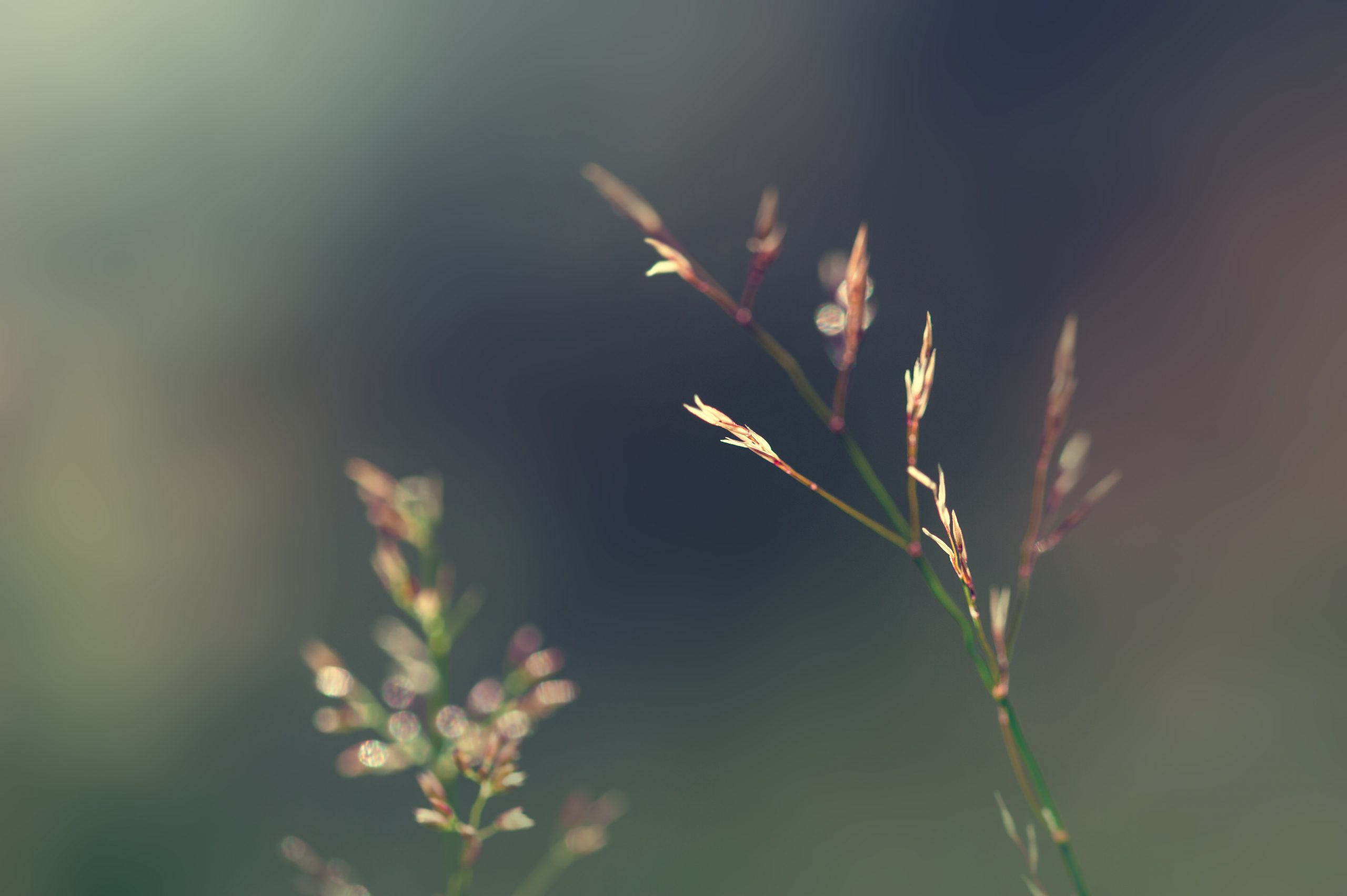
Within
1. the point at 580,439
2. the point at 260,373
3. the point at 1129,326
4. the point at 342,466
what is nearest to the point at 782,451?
the point at 580,439

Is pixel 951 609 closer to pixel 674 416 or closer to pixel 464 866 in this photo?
pixel 464 866

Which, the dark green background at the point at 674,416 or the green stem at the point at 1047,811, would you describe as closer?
the green stem at the point at 1047,811

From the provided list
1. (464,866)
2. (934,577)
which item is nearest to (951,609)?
(934,577)

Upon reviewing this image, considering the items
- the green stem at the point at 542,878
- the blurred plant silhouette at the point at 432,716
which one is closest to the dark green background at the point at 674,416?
the green stem at the point at 542,878

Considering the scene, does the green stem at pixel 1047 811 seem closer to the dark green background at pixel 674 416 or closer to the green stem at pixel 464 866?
the green stem at pixel 464 866

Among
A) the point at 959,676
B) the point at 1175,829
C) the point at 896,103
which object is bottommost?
the point at 1175,829

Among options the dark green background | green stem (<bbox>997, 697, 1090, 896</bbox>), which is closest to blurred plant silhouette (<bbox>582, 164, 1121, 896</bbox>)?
green stem (<bbox>997, 697, 1090, 896</bbox>)

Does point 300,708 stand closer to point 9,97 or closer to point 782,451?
point 782,451

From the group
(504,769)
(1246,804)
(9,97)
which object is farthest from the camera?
(9,97)
